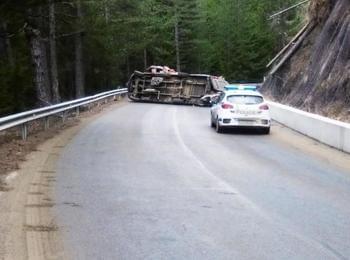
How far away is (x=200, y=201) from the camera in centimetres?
940

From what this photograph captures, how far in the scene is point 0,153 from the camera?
46.4 feet

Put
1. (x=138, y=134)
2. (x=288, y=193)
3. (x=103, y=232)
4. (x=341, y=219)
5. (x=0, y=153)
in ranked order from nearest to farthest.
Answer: (x=103, y=232)
(x=341, y=219)
(x=288, y=193)
(x=0, y=153)
(x=138, y=134)

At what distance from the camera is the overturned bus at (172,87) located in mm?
38281

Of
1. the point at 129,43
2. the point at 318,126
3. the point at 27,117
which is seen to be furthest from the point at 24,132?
the point at 129,43

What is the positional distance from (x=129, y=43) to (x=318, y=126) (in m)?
42.7

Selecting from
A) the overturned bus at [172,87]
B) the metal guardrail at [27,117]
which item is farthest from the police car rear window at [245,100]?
the overturned bus at [172,87]

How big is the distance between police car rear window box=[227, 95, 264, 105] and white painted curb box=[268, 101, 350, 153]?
5.45 feet

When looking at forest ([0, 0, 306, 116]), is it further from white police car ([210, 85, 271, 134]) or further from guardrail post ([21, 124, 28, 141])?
white police car ([210, 85, 271, 134])

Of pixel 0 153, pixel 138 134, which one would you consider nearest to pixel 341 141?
pixel 138 134

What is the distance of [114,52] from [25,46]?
17.2 metres

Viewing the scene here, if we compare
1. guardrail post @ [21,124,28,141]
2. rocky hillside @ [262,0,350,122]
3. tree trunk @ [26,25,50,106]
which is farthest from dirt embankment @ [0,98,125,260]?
rocky hillside @ [262,0,350,122]

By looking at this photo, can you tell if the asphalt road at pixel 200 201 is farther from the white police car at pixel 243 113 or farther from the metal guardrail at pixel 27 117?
the white police car at pixel 243 113

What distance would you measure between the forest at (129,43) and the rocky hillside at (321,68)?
7213mm

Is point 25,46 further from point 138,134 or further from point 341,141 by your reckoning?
point 341,141
